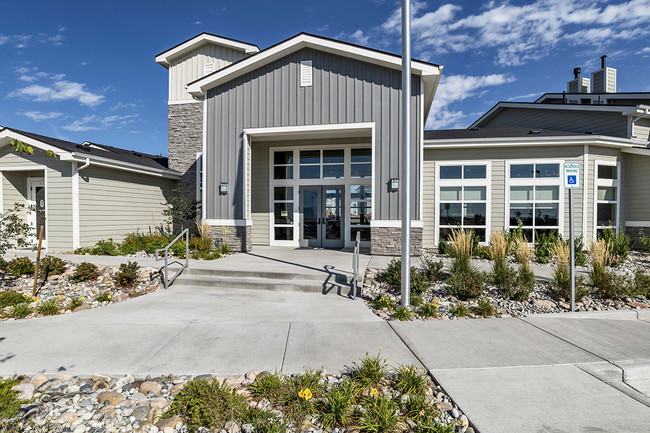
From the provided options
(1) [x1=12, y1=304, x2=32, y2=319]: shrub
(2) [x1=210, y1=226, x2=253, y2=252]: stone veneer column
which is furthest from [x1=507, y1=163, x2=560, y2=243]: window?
(1) [x1=12, y1=304, x2=32, y2=319]: shrub

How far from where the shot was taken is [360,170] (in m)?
10.6

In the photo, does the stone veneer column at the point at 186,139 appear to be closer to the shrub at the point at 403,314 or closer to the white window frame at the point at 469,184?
the white window frame at the point at 469,184

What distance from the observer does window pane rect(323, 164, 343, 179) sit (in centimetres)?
1077

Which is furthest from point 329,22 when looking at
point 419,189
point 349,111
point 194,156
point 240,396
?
point 240,396

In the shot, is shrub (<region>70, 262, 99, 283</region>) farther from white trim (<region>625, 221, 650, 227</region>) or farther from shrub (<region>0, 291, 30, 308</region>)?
white trim (<region>625, 221, 650, 227</region>)

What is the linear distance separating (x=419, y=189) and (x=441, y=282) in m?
3.17

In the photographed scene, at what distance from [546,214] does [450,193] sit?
3046 millimetres

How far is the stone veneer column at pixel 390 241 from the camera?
8.72m

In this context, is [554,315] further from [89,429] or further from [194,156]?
[194,156]

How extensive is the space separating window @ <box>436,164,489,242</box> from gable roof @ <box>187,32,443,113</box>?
8.44ft

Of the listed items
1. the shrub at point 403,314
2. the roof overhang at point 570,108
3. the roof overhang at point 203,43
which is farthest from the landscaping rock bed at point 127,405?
the roof overhang at point 203,43

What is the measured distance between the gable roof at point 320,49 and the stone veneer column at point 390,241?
13.8 ft

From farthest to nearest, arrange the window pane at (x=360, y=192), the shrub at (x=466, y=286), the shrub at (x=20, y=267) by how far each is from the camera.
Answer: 1. the window pane at (x=360, y=192)
2. the shrub at (x=20, y=267)
3. the shrub at (x=466, y=286)

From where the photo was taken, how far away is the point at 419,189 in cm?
852
